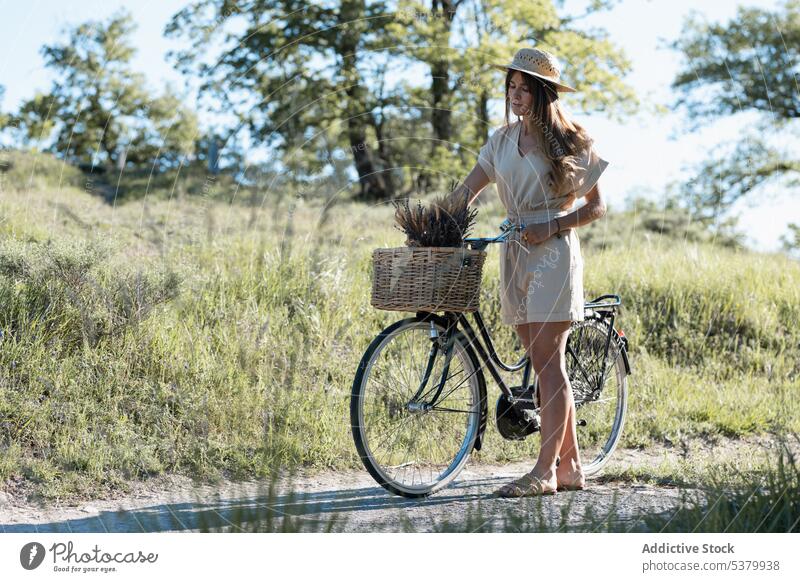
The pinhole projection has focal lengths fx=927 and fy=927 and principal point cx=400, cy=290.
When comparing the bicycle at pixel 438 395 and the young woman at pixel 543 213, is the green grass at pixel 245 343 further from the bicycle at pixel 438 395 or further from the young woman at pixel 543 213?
the young woman at pixel 543 213

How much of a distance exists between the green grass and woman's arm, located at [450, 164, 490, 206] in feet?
5.85

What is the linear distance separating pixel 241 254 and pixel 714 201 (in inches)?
171

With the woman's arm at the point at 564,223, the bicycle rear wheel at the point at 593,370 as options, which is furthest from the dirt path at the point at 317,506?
the woman's arm at the point at 564,223

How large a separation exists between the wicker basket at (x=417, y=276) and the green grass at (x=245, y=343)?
1.40 meters

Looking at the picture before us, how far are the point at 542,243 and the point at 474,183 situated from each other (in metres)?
0.45

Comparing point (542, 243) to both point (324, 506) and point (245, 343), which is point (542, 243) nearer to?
point (324, 506)

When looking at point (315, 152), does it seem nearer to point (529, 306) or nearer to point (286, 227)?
point (286, 227)

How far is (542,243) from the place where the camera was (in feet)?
13.9

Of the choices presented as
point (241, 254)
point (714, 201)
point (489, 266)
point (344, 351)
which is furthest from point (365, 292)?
point (714, 201)

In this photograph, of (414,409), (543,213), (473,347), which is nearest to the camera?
(543,213)

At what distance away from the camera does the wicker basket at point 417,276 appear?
4078mm

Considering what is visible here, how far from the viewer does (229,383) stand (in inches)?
217

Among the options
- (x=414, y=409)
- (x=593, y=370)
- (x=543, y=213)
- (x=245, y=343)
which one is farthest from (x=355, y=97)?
(x=414, y=409)

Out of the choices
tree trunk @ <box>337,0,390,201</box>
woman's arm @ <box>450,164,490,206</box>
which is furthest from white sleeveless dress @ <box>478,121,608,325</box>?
tree trunk @ <box>337,0,390,201</box>
